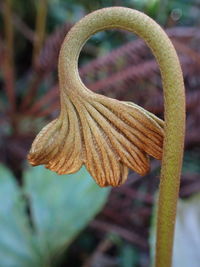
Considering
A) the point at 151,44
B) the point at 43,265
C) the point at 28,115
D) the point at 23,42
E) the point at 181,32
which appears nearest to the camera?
the point at 151,44

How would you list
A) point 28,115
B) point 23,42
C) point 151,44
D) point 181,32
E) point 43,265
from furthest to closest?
point 23,42
point 28,115
point 181,32
point 43,265
point 151,44

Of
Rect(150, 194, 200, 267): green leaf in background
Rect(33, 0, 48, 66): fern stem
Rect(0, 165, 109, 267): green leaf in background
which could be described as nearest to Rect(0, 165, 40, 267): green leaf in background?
Rect(0, 165, 109, 267): green leaf in background

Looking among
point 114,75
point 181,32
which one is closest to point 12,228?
point 114,75

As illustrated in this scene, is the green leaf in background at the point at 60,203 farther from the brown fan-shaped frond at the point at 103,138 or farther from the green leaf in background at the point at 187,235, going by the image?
the brown fan-shaped frond at the point at 103,138

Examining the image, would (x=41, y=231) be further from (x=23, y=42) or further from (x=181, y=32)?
(x=23, y=42)

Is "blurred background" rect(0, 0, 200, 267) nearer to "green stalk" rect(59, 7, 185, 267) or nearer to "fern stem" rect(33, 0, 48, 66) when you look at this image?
"fern stem" rect(33, 0, 48, 66)

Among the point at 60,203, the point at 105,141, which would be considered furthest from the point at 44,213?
the point at 105,141

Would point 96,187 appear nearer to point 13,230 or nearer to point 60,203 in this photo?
point 60,203
